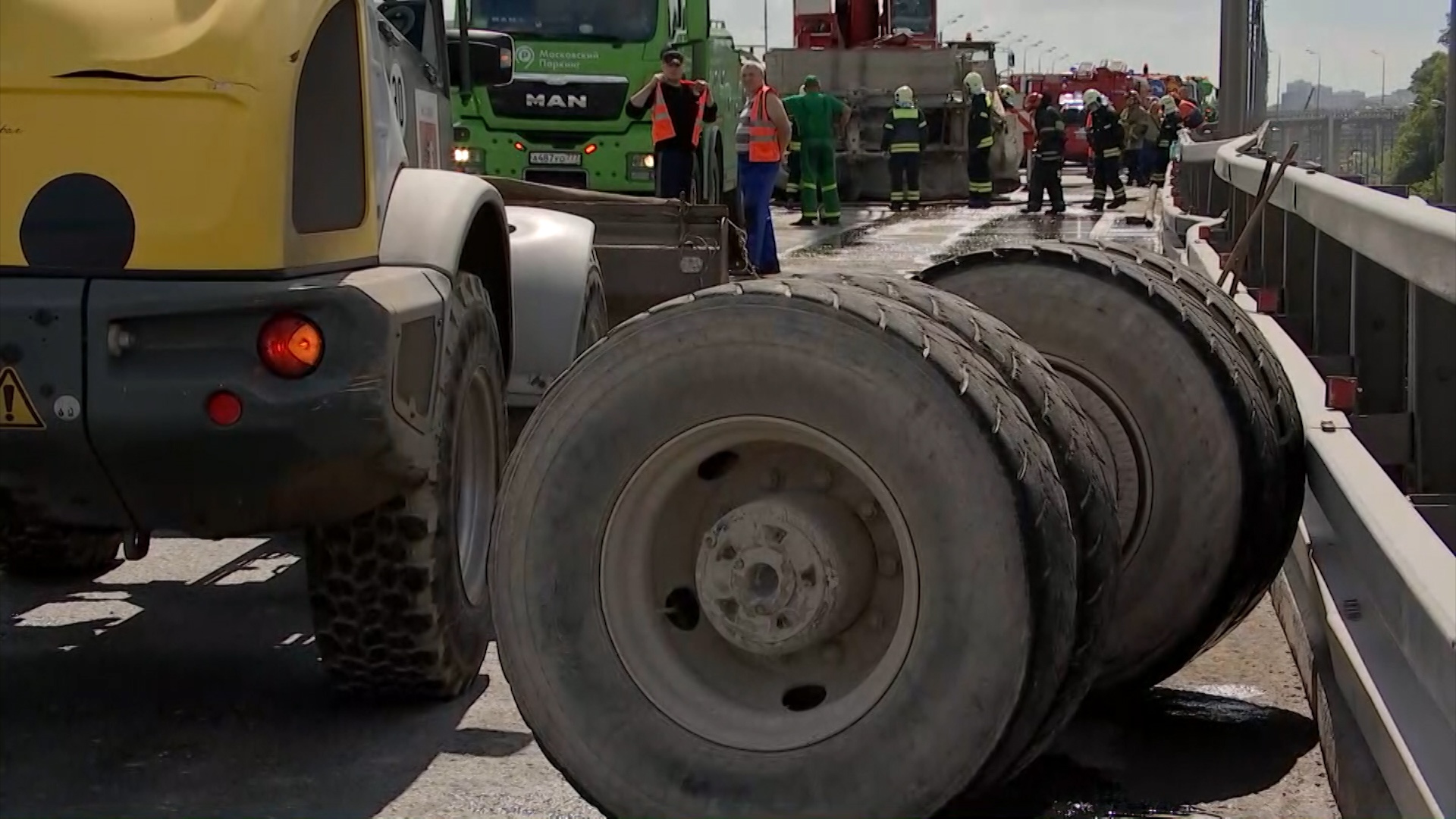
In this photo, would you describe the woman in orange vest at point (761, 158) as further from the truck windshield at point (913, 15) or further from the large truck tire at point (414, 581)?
the truck windshield at point (913, 15)

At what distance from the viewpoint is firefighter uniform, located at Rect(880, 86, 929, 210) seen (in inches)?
1146

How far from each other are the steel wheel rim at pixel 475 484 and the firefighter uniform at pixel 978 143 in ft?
80.7

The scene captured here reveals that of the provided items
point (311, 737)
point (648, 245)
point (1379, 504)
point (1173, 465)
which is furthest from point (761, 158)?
point (1379, 504)

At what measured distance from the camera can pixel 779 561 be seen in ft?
12.3

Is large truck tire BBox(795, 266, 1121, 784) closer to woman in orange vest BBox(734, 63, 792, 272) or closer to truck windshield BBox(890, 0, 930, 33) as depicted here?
woman in orange vest BBox(734, 63, 792, 272)

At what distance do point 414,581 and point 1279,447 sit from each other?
6.84 ft

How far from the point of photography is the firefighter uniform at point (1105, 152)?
2812 centimetres

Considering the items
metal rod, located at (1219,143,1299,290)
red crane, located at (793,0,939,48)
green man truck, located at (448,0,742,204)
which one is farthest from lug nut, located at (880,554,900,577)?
red crane, located at (793,0,939,48)

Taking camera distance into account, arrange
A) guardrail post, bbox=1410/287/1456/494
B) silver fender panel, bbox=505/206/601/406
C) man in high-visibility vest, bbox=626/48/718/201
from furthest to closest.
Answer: man in high-visibility vest, bbox=626/48/718/201 → silver fender panel, bbox=505/206/601/406 → guardrail post, bbox=1410/287/1456/494

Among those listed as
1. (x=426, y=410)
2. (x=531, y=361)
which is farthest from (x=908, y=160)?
(x=426, y=410)

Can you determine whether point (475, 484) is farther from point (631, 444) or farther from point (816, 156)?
point (816, 156)

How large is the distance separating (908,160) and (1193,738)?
25080 mm

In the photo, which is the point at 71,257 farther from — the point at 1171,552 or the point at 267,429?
the point at 1171,552

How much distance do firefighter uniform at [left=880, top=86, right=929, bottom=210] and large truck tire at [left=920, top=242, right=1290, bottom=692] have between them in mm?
24732
